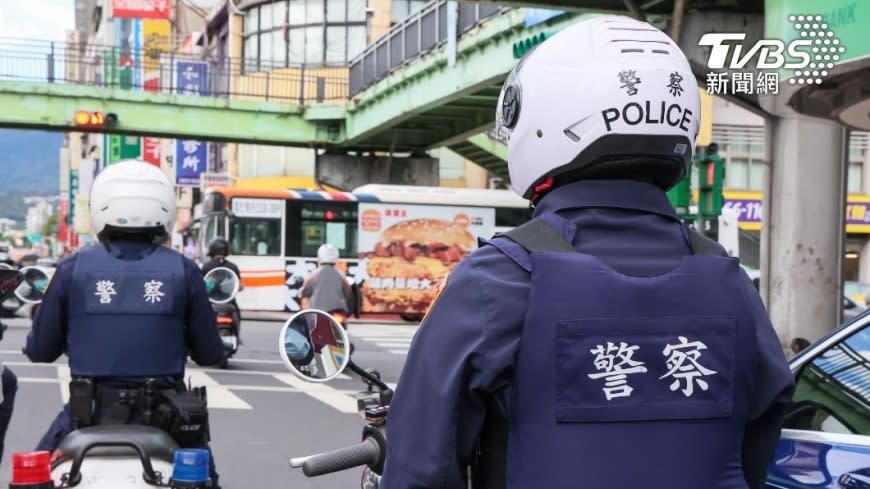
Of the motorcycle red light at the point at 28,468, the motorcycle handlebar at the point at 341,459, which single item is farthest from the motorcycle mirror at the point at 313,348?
the motorcycle red light at the point at 28,468

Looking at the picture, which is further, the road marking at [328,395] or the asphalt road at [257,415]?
the road marking at [328,395]

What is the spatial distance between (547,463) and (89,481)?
7.63ft

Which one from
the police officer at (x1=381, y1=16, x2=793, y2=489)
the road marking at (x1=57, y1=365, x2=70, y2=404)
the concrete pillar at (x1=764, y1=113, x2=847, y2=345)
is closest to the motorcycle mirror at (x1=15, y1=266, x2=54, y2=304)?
the police officer at (x1=381, y1=16, x2=793, y2=489)

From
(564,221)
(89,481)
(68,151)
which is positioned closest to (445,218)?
(89,481)

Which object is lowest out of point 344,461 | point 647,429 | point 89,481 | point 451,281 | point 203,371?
point 203,371

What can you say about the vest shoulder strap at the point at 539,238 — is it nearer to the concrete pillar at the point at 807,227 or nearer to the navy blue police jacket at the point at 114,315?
the navy blue police jacket at the point at 114,315

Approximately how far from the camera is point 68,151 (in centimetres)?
11288

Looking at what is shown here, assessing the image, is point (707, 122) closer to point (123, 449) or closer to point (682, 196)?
point (682, 196)

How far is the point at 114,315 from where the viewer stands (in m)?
4.56

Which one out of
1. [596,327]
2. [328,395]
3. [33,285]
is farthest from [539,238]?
[328,395]

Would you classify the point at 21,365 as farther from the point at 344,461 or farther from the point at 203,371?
the point at 344,461

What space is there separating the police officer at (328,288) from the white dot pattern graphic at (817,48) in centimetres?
578

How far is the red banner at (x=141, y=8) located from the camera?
4750 centimetres

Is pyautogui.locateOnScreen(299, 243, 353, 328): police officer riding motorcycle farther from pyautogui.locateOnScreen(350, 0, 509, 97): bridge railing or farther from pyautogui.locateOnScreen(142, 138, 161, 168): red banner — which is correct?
pyautogui.locateOnScreen(142, 138, 161, 168): red banner
